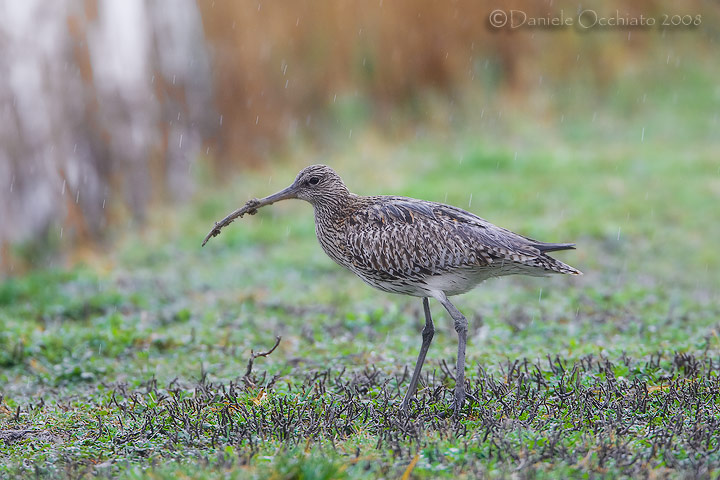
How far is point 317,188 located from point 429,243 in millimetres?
930

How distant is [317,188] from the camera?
18.8 feet

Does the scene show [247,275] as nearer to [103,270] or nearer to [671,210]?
[103,270]

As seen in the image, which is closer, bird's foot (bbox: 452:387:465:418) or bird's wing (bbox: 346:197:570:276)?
bird's foot (bbox: 452:387:465:418)

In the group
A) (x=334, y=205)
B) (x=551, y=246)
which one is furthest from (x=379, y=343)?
(x=551, y=246)

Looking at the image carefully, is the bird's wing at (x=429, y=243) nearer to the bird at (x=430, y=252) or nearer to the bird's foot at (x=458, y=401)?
the bird at (x=430, y=252)

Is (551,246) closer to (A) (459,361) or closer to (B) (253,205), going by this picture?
(A) (459,361)

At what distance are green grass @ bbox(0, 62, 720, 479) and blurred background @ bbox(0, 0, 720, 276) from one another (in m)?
0.14

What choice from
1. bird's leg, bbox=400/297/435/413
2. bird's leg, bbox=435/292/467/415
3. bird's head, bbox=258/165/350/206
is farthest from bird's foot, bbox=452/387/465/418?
bird's head, bbox=258/165/350/206

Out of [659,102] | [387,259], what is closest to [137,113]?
[387,259]

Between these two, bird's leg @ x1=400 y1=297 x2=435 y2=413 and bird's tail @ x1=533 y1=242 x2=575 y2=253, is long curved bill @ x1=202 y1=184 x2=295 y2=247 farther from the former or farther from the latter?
bird's tail @ x1=533 y1=242 x2=575 y2=253

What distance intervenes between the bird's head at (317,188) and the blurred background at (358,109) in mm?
4992

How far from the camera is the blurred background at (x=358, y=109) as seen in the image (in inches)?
429

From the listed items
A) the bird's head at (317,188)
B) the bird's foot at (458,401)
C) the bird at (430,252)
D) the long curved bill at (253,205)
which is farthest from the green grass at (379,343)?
the bird's head at (317,188)

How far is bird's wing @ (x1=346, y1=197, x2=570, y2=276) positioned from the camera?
17.1 feet
